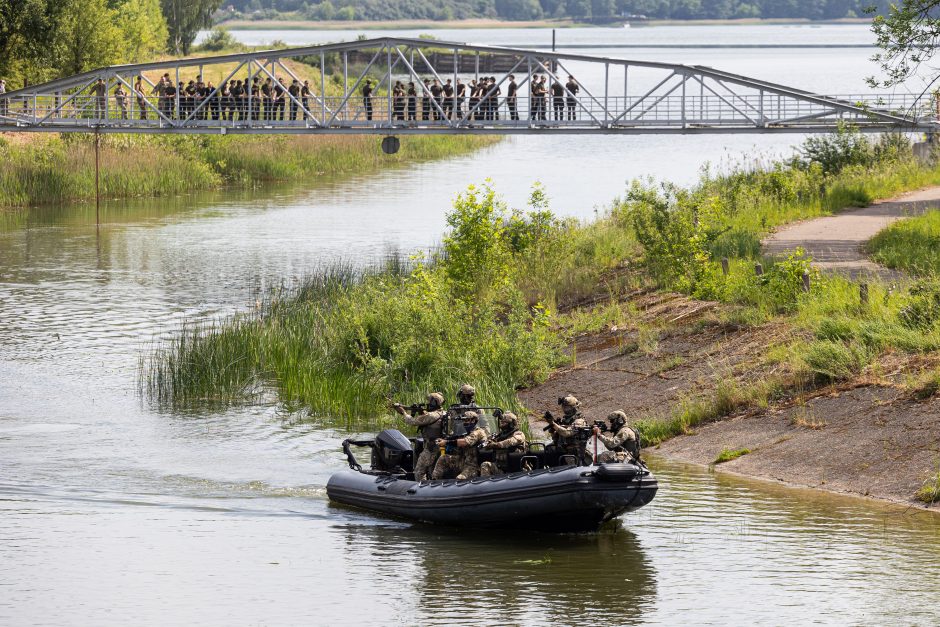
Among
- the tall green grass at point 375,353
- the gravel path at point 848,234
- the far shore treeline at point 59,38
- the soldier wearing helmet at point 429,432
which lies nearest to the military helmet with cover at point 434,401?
the soldier wearing helmet at point 429,432

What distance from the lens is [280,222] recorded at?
52625 mm

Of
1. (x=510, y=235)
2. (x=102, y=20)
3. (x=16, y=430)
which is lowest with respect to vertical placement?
(x=16, y=430)

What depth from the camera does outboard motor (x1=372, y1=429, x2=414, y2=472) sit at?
772 inches

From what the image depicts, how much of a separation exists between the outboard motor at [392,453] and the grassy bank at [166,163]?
38526 millimetres

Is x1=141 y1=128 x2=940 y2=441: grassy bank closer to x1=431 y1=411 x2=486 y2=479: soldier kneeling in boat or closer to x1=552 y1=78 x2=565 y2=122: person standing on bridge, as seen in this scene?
x1=431 y1=411 x2=486 y2=479: soldier kneeling in boat

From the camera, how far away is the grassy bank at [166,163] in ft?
184

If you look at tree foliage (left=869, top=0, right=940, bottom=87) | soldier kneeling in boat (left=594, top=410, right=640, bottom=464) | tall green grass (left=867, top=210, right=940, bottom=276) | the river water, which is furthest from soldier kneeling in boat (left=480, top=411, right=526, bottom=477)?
tree foliage (left=869, top=0, right=940, bottom=87)

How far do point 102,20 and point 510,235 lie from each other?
145 ft

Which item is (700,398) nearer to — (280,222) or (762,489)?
(762,489)

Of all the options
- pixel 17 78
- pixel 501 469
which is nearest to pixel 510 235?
pixel 501 469

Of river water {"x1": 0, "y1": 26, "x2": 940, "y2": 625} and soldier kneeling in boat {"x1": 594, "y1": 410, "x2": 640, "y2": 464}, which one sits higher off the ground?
soldier kneeling in boat {"x1": 594, "y1": 410, "x2": 640, "y2": 464}

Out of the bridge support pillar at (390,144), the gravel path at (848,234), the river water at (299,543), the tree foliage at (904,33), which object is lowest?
the river water at (299,543)

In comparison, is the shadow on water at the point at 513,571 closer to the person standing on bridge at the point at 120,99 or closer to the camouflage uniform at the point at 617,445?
the camouflage uniform at the point at 617,445

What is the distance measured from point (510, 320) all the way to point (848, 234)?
1249 cm
